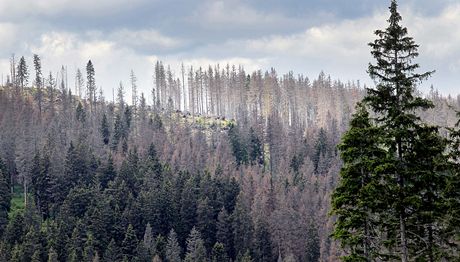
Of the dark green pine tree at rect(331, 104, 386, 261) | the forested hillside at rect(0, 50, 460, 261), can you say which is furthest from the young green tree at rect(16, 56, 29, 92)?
the dark green pine tree at rect(331, 104, 386, 261)

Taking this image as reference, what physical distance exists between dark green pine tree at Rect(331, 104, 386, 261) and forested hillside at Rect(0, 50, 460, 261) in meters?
56.8

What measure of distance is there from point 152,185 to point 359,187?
266 feet

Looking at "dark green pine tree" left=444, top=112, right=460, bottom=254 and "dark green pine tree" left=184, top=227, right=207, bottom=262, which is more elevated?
"dark green pine tree" left=444, top=112, right=460, bottom=254

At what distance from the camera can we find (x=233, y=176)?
11581 centimetres

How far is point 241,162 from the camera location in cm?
13512

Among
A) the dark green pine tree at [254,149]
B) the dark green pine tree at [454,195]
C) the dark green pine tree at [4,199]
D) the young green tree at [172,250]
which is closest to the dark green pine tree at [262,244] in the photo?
the young green tree at [172,250]

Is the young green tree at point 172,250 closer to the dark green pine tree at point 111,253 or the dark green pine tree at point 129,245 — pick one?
the dark green pine tree at point 129,245

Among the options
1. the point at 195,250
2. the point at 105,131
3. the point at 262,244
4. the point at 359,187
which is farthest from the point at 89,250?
the point at 359,187

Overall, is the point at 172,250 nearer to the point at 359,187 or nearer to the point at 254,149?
the point at 254,149

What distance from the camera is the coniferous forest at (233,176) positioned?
25.1 metres

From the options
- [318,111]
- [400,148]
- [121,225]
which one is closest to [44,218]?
[121,225]

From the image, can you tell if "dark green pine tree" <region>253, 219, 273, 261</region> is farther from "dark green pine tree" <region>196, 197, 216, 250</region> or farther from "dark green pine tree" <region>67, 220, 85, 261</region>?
"dark green pine tree" <region>67, 220, 85, 261</region>

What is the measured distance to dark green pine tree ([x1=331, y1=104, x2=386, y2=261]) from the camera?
25.8 metres

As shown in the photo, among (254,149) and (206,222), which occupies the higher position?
(254,149)
